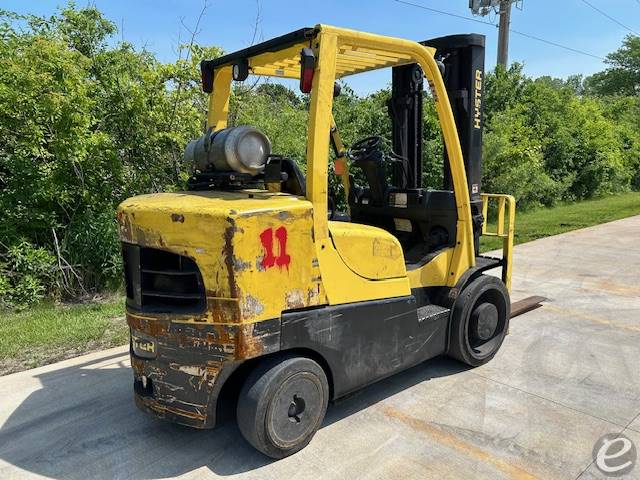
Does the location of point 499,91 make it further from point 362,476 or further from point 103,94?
point 362,476

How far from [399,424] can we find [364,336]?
0.66m

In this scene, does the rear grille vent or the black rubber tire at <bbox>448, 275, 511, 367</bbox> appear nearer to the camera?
the rear grille vent

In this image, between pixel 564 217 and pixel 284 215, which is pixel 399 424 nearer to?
pixel 284 215

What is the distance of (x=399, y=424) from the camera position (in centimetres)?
344

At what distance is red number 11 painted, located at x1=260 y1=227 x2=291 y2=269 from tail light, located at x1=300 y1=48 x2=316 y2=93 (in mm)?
822

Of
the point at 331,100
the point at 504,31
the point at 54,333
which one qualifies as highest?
the point at 504,31

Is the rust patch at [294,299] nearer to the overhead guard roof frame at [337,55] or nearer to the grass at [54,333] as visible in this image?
the overhead guard roof frame at [337,55]

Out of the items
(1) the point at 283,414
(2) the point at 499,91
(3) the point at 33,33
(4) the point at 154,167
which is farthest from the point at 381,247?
(2) the point at 499,91

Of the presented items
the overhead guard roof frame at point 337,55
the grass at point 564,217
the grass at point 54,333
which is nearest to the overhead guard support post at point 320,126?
the overhead guard roof frame at point 337,55

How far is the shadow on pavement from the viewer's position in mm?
3043

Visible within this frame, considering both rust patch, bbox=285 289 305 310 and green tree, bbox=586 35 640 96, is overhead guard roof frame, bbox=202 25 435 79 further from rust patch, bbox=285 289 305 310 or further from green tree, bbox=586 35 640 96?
green tree, bbox=586 35 640 96

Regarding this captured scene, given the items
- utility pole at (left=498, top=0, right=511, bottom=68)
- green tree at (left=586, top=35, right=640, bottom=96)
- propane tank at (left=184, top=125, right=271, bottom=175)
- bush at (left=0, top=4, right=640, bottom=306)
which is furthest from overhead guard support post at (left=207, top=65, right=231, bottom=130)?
green tree at (left=586, top=35, right=640, bottom=96)

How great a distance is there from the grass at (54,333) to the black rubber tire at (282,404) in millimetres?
2619

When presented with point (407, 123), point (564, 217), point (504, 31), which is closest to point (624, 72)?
point (504, 31)
